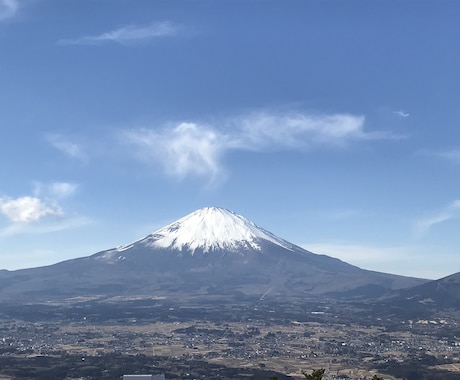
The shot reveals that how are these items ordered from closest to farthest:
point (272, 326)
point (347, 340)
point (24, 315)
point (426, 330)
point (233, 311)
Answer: point (347, 340) → point (426, 330) → point (272, 326) → point (24, 315) → point (233, 311)

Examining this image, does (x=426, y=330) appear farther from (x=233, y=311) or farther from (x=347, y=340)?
(x=233, y=311)

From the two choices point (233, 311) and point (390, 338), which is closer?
point (390, 338)

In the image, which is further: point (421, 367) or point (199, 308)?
point (199, 308)

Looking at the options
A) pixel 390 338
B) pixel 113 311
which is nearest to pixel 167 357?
pixel 390 338

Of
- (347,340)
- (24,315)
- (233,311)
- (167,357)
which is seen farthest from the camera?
(233,311)

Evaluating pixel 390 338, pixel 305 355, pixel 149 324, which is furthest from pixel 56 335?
pixel 390 338

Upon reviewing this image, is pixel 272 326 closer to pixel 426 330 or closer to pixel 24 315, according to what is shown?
pixel 426 330

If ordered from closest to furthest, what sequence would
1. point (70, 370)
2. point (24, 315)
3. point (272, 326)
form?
point (70, 370)
point (272, 326)
point (24, 315)

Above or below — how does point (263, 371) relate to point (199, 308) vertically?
below

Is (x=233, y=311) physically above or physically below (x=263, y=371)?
above
